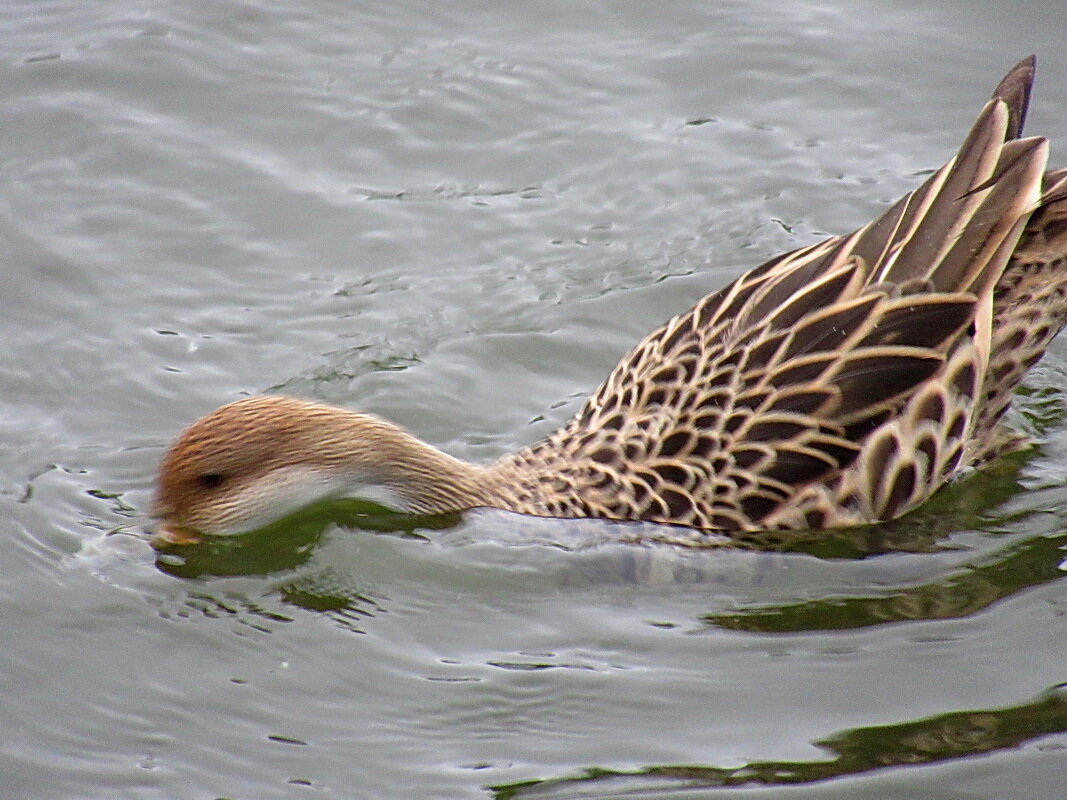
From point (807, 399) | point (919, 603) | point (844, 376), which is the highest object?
point (844, 376)

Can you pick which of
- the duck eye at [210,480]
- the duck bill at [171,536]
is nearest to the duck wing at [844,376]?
the duck eye at [210,480]

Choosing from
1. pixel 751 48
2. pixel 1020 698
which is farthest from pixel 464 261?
pixel 1020 698

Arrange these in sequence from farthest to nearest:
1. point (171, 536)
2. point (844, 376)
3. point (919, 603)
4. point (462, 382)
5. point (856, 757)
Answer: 1. point (462, 382)
2. point (171, 536)
3. point (844, 376)
4. point (919, 603)
5. point (856, 757)

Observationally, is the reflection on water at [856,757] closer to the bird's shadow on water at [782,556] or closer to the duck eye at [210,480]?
the bird's shadow on water at [782,556]

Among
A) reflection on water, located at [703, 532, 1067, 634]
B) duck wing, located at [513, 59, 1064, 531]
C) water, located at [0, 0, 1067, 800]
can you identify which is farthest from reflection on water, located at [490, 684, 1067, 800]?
duck wing, located at [513, 59, 1064, 531]

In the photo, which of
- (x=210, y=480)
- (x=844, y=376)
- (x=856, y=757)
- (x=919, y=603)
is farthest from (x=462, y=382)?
(x=856, y=757)

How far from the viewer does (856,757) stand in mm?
6180

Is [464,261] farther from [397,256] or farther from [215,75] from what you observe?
[215,75]

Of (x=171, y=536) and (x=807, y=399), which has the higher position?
(x=807, y=399)

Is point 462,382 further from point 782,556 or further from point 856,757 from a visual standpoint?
point 856,757

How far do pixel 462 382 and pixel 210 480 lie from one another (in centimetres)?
196

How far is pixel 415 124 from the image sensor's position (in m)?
10.8

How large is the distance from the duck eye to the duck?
0.04ft

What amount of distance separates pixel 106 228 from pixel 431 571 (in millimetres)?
3755
